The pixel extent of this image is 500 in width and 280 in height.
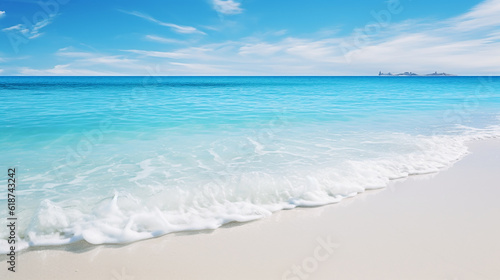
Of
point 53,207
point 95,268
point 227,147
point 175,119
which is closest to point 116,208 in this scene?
point 53,207

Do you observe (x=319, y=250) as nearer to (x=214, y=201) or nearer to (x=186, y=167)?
(x=214, y=201)

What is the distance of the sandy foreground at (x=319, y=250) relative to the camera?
3066 millimetres

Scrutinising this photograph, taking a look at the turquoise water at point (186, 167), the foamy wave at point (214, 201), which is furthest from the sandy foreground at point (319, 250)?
the turquoise water at point (186, 167)

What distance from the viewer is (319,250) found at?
3.46 metres

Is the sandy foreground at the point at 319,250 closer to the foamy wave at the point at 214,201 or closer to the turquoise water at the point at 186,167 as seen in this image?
the foamy wave at the point at 214,201

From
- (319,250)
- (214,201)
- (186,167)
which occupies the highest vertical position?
(186,167)

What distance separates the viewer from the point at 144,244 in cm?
361

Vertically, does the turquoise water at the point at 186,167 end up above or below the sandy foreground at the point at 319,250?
above

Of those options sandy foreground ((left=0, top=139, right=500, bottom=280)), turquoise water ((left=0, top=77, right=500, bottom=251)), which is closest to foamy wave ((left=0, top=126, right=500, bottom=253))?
turquoise water ((left=0, top=77, right=500, bottom=251))

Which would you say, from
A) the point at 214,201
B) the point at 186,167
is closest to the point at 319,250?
the point at 214,201

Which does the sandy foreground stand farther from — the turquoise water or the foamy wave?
the turquoise water

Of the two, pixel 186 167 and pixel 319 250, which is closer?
pixel 319 250

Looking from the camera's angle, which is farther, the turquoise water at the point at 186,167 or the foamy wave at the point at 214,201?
the turquoise water at the point at 186,167

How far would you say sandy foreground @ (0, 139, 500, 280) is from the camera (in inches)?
121
